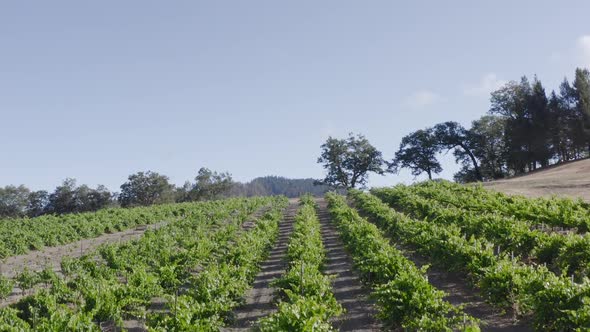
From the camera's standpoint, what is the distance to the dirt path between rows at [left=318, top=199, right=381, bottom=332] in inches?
496

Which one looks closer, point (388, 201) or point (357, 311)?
point (357, 311)

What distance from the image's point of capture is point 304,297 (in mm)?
11125

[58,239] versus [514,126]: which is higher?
[514,126]

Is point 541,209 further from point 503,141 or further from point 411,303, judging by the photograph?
point 503,141

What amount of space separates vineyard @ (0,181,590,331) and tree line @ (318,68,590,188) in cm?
4080

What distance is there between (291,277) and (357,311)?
2.13 m

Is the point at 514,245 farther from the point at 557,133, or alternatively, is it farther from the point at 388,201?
the point at 557,133

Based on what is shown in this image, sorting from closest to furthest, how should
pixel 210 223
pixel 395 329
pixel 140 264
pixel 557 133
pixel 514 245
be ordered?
1. pixel 395 329
2. pixel 514 245
3. pixel 140 264
4. pixel 210 223
5. pixel 557 133

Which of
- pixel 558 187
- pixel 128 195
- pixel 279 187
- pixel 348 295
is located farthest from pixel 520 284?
pixel 279 187

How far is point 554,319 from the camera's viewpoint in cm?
953

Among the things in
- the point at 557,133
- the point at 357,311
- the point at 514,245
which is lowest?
the point at 357,311

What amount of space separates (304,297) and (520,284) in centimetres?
476

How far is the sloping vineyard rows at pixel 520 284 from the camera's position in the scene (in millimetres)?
9133

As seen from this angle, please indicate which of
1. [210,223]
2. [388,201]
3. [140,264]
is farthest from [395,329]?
[388,201]
